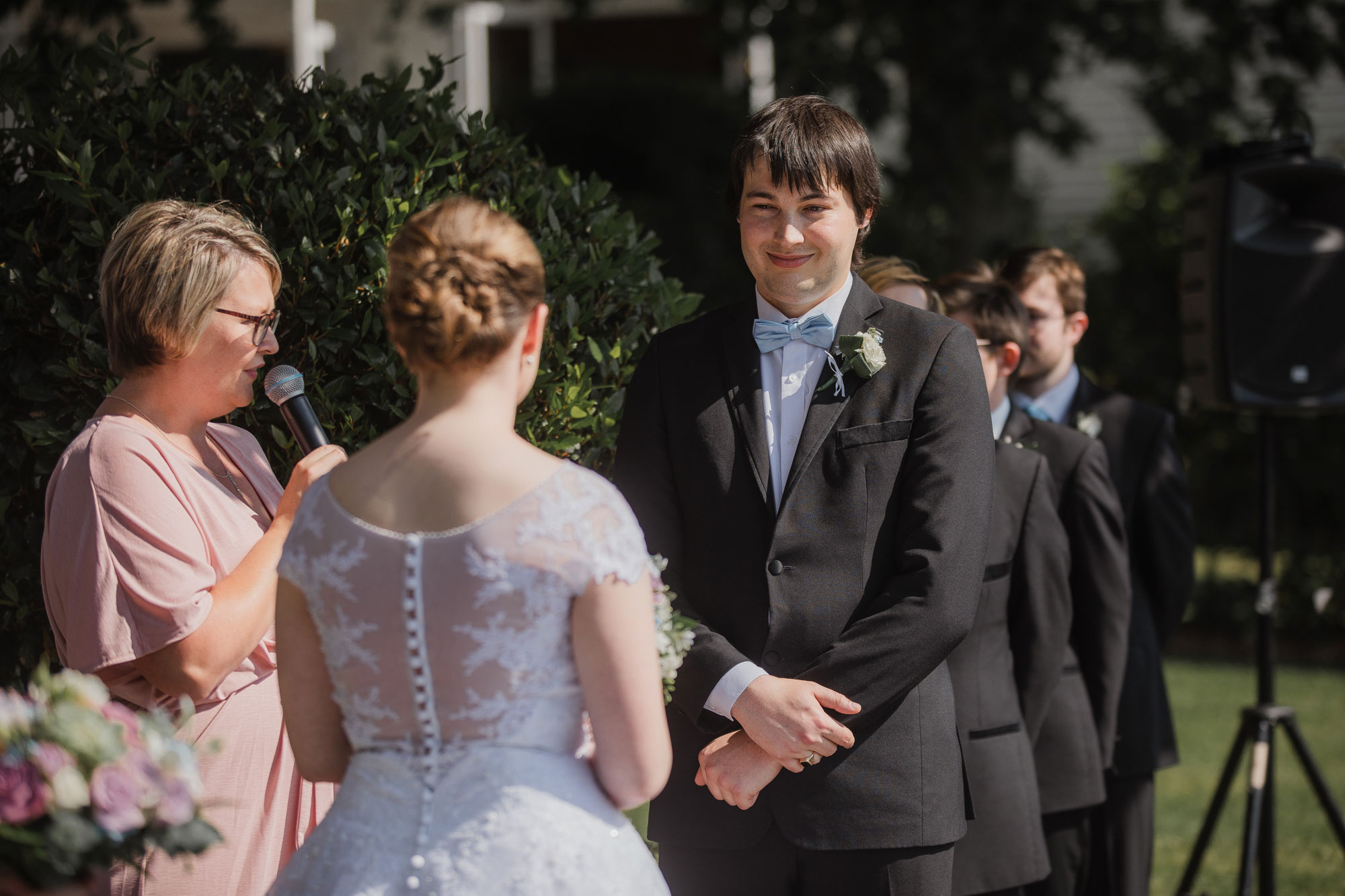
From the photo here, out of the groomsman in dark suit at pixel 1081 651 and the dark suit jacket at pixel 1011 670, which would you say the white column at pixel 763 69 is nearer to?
the groomsman in dark suit at pixel 1081 651

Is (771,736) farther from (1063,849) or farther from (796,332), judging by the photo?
(1063,849)

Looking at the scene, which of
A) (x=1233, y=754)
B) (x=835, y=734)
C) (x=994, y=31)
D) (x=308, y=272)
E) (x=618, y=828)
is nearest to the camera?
(x=618, y=828)

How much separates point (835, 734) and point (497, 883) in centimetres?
82

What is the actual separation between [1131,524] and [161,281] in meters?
3.24

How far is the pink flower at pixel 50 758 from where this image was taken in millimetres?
1741

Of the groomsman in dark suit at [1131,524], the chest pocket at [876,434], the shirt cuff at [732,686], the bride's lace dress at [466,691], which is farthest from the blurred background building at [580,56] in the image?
the bride's lace dress at [466,691]

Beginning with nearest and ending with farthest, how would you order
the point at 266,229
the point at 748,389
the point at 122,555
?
the point at 122,555 → the point at 748,389 → the point at 266,229

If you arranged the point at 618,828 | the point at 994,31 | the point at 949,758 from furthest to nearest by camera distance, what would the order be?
1. the point at 994,31
2. the point at 949,758
3. the point at 618,828

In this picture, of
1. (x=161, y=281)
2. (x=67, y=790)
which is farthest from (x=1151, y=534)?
(x=67, y=790)

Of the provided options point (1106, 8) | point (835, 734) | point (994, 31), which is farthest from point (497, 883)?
point (1106, 8)

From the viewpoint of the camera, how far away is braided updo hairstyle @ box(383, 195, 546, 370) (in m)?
1.86

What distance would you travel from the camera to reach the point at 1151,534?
4.39 m

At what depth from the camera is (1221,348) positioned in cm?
525

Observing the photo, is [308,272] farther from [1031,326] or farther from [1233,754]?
[1233,754]
